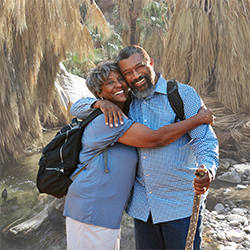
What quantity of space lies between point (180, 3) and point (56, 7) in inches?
115

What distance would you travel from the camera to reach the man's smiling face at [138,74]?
157cm

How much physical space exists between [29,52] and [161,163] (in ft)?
13.3

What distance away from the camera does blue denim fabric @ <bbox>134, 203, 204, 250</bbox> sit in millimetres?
1450

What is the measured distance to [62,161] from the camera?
1.53 m

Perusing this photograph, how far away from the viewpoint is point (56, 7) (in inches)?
164

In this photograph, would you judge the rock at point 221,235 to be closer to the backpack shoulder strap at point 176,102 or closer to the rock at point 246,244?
the rock at point 246,244

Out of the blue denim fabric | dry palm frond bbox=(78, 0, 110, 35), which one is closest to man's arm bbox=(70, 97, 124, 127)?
the blue denim fabric

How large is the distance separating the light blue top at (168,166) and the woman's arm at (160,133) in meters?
0.06

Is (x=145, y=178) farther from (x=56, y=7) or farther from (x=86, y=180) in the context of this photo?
(x=56, y=7)

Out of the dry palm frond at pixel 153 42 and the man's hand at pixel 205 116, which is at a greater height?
the man's hand at pixel 205 116

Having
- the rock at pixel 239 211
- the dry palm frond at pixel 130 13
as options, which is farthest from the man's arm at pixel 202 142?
the dry palm frond at pixel 130 13

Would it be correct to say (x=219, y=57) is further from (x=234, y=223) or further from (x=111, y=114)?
(x=111, y=114)

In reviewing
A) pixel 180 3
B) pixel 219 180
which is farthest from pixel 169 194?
pixel 180 3

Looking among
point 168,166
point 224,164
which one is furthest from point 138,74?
point 224,164
